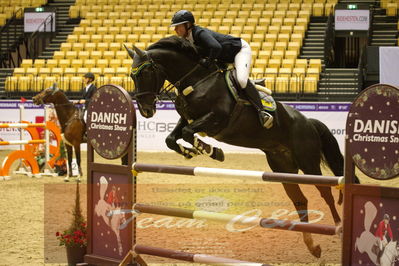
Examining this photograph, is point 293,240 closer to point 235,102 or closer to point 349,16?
point 235,102

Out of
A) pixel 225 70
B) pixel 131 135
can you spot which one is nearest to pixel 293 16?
pixel 225 70

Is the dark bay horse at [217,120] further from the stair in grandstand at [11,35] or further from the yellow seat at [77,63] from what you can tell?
the stair in grandstand at [11,35]

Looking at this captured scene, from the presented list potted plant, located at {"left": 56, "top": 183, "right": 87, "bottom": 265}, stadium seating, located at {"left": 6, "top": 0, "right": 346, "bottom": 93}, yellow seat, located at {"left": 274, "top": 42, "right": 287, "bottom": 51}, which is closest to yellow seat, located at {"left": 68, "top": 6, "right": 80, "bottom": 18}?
stadium seating, located at {"left": 6, "top": 0, "right": 346, "bottom": 93}

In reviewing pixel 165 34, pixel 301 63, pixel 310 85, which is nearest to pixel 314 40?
pixel 301 63

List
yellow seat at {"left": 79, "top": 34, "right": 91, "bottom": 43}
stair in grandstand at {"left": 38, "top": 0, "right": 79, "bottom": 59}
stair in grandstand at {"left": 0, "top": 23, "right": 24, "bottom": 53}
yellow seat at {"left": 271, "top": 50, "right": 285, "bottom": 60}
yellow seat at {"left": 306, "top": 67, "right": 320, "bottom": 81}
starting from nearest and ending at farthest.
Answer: yellow seat at {"left": 306, "top": 67, "right": 320, "bottom": 81}, yellow seat at {"left": 271, "top": 50, "right": 285, "bottom": 60}, yellow seat at {"left": 79, "top": 34, "right": 91, "bottom": 43}, stair in grandstand at {"left": 38, "top": 0, "right": 79, "bottom": 59}, stair in grandstand at {"left": 0, "top": 23, "right": 24, "bottom": 53}

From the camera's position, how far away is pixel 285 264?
4914 millimetres

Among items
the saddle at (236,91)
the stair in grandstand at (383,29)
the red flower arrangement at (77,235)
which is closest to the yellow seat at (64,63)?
the stair in grandstand at (383,29)

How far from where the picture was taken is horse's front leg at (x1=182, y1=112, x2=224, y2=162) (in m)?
5.12

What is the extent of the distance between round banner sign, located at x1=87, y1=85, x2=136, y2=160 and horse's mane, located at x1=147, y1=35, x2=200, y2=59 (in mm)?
1169

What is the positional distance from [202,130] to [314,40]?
1279 cm

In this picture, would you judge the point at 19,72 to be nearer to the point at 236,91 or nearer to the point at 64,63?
the point at 64,63

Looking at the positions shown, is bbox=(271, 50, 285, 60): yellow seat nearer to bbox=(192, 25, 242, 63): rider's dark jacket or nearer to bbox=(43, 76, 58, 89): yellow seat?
bbox=(43, 76, 58, 89): yellow seat

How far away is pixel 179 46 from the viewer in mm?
5453

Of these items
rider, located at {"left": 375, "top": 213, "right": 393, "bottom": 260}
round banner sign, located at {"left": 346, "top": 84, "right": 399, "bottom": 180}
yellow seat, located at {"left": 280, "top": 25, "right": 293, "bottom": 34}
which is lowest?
rider, located at {"left": 375, "top": 213, "right": 393, "bottom": 260}
